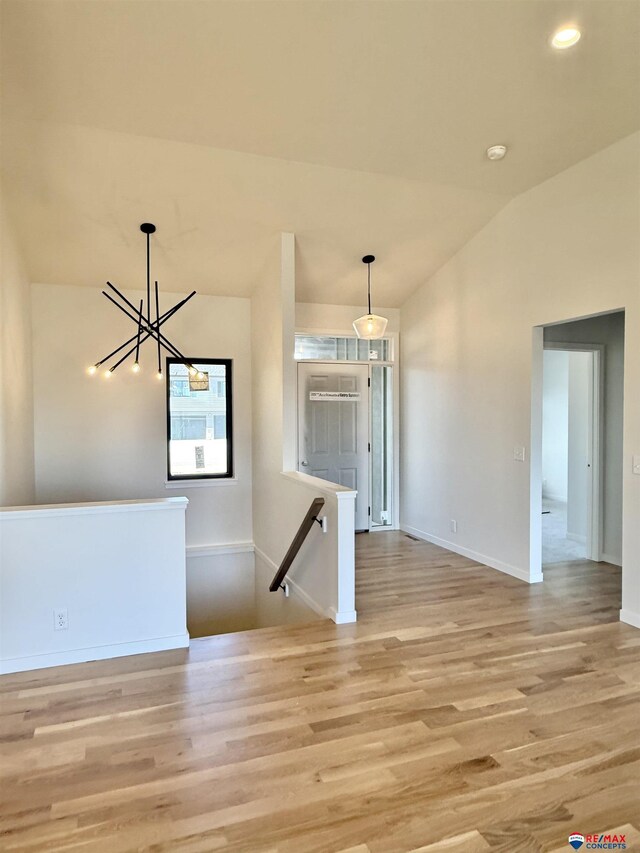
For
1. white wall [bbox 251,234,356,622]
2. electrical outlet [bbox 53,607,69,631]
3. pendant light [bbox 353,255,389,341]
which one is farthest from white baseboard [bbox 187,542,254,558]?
pendant light [bbox 353,255,389,341]

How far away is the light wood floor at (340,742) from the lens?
185 centimetres

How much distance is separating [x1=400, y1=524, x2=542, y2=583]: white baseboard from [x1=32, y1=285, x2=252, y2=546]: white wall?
2.16 metres

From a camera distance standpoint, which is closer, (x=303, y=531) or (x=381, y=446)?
(x=303, y=531)

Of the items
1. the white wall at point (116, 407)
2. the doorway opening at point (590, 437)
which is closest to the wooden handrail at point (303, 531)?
the white wall at point (116, 407)

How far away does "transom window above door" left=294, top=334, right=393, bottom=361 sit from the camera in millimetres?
6316

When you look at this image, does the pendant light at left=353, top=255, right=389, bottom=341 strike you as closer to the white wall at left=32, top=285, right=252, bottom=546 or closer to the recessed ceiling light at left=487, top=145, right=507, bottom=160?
the recessed ceiling light at left=487, top=145, right=507, bottom=160

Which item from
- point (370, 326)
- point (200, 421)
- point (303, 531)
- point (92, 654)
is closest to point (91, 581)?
point (92, 654)

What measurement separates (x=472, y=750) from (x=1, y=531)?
278cm

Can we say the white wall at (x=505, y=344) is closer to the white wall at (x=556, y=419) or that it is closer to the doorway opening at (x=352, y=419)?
the doorway opening at (x=352, y=419)

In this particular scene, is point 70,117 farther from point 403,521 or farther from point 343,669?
point 403,521

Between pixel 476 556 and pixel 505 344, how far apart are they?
84.1 inches

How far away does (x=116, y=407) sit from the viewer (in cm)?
577

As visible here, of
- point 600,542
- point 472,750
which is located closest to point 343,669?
point 472,750

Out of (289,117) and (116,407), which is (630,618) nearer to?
(289,117)
